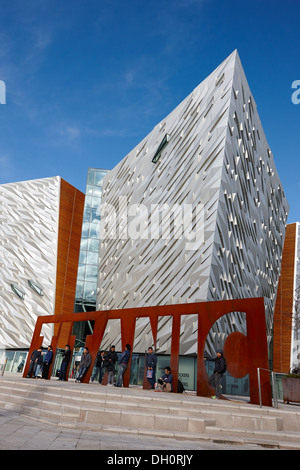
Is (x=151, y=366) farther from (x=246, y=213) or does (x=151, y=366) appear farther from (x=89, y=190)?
(x=89, y=190)

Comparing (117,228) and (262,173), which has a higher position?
(262,173)

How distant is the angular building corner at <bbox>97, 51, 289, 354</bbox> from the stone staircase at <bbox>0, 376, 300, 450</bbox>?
28.6 feet

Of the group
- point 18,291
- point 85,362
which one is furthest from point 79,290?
point 85,362

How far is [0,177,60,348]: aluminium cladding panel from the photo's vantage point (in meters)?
28.3

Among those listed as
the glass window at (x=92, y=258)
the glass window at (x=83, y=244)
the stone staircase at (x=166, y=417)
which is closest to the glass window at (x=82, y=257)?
the glass window at (x=92, y=258)

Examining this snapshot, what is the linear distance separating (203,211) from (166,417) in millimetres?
13221

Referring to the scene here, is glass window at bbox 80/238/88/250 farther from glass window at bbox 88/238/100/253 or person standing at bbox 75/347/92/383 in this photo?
person standing at bbox 75/347/92/383

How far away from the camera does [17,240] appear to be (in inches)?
1230

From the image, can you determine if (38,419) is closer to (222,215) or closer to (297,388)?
(297,388)

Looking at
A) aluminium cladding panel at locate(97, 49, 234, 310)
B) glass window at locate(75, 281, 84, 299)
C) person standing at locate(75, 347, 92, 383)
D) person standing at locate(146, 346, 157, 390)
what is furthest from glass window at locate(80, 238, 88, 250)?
person standing at locate(146, 346, 157, 390)

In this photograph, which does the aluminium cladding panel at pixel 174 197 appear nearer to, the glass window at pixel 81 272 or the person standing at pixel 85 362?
the glass window at pixel 81 272
